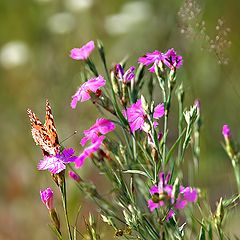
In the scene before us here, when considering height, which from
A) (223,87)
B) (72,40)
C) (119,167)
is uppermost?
(72,40)

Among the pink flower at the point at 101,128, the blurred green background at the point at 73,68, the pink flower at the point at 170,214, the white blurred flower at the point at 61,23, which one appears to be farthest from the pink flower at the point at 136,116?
the white blurred flower at the point at 61,23

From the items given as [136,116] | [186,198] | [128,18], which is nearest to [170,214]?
[186,198]

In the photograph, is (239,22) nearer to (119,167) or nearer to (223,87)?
(223,87)

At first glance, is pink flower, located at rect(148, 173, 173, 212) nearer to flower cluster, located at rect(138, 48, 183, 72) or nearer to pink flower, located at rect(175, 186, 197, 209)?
pink flower, located at rect(175, 186, 197, 209)

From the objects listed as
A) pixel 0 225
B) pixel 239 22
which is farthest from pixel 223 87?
pixel 0 225

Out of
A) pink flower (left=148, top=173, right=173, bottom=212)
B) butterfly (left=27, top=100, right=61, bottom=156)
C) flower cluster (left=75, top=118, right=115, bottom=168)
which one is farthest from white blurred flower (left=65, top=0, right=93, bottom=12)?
pink flower (left=148, top=173, right=173, bottom=212)

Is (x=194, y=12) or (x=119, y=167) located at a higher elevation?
(x=194, y=12)

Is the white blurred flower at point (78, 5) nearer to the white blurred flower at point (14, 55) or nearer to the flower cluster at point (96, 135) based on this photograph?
the white blurred flower at point (14, 55)
